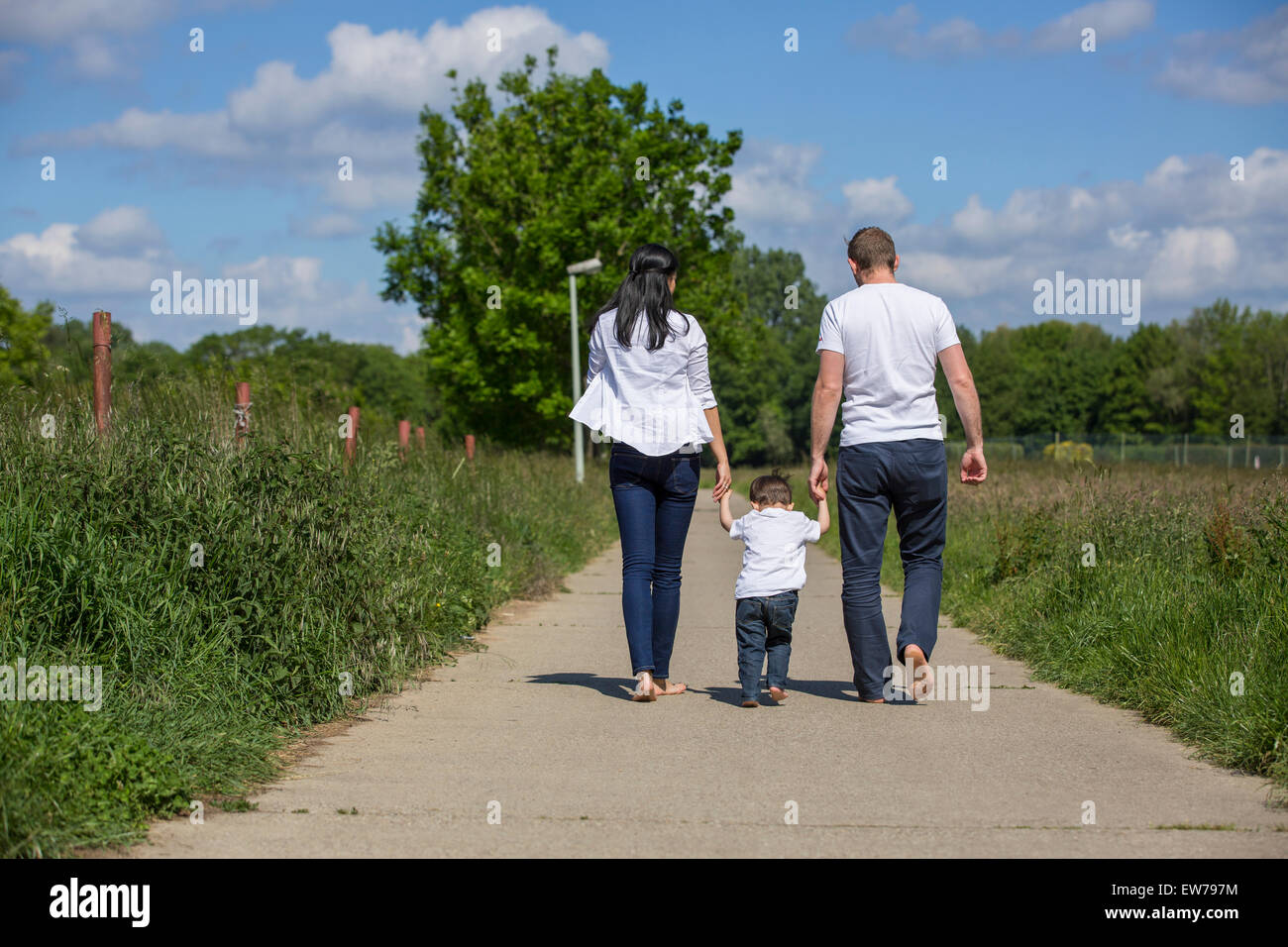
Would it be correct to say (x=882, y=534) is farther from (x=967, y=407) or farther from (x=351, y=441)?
(x=351, y=441)

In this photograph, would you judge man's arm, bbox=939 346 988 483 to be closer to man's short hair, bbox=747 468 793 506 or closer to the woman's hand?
man's short hair, bbox=747 468 793 506

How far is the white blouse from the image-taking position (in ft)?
20.5

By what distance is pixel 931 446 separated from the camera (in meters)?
5.98

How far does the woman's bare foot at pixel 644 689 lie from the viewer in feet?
20.2

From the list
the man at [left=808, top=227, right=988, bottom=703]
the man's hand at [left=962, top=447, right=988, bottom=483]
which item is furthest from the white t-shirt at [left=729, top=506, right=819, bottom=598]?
the man's hand at [left=962, top=447, right=988, bottom=483]

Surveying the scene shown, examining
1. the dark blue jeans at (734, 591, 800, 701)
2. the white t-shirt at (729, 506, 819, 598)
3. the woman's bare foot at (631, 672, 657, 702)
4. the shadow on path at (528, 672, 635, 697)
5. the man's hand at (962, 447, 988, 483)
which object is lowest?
the shadow on path at (528, 672, 635, 697)

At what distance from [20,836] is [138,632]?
1753mm

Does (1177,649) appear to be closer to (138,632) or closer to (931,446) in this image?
(931,446)

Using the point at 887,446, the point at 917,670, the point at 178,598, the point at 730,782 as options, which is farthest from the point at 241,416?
the point at 917,670

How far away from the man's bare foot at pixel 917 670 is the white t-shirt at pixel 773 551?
24.2 inches

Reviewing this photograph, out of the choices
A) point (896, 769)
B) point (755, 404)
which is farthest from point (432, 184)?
point (755, 404)

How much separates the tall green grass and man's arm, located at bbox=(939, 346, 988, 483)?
119 inches

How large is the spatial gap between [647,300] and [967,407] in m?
1.67

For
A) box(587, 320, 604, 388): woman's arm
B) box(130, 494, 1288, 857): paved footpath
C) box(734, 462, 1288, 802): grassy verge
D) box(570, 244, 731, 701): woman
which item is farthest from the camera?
box(587, 320, 604, 388): woman's arm
